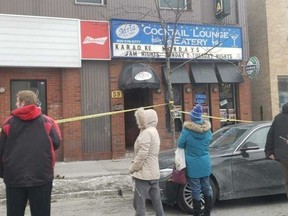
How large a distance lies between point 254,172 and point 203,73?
7.40 m

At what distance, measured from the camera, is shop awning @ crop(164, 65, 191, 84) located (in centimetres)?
1370

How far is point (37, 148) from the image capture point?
161 inches

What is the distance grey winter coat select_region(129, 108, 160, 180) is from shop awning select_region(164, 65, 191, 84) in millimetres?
8137

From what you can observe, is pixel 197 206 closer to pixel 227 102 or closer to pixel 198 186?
pixel 198 186

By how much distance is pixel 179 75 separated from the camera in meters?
13.9

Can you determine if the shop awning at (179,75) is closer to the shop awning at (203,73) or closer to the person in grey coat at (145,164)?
the shop awning at (203,73)

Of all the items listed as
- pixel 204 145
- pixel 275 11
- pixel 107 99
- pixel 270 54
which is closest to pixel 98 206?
pixel 204 145

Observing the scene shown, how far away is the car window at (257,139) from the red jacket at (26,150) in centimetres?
414

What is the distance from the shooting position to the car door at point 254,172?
7.13m

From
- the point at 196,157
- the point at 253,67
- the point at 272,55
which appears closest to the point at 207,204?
the point at 196,157

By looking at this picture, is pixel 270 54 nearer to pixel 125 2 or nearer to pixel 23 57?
pixel 125 2

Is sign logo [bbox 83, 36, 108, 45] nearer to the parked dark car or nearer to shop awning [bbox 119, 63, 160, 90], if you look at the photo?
shop awning [bbox 119, 63, 160, 90]

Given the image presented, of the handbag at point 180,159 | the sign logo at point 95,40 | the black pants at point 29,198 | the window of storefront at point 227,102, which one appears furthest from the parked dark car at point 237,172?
the window of storefront at point 227,102

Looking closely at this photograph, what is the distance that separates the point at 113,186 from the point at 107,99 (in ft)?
15.1
